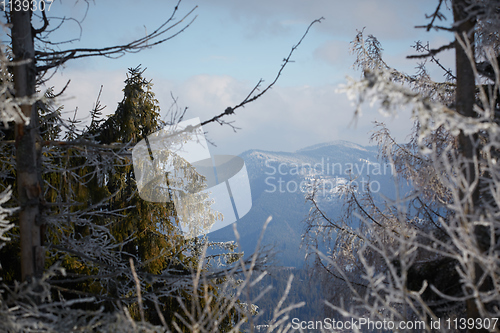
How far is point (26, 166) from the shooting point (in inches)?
135

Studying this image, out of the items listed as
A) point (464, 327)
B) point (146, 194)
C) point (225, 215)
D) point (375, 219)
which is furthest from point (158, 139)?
point (225, 215)

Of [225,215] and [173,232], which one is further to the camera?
[225,215]

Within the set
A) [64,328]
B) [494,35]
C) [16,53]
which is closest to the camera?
[64,328]

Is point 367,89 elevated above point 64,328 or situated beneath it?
elevated above

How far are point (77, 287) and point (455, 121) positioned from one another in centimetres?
671

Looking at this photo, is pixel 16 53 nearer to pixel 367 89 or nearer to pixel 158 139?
pixel 158 139

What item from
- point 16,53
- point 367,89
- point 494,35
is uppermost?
point 494,35

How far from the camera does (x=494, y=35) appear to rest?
5645 millimetres

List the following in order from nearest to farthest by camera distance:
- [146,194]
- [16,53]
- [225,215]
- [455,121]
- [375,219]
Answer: [455,121], [16,53], [375,219], [146,194], [225,215]

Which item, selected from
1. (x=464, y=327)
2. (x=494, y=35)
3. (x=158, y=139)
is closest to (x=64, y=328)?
(x=158, y=139)

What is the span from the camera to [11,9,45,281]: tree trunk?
11.1 feet

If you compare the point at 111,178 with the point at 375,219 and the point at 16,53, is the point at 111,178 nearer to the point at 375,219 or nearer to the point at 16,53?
the point at 16,53

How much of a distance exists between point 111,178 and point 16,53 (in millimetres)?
5194

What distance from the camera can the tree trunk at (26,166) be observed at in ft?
11.1
